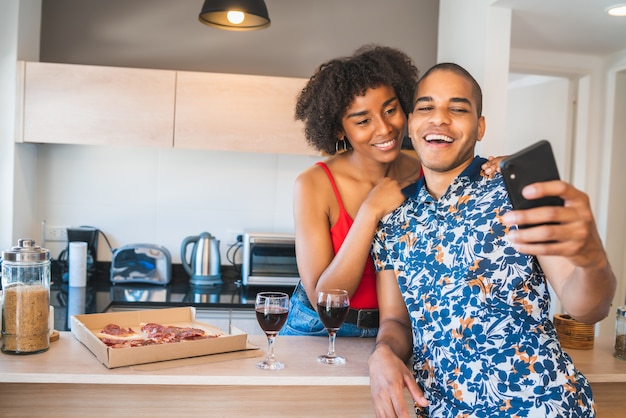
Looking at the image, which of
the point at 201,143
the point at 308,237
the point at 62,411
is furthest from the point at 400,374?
the point at 201,143

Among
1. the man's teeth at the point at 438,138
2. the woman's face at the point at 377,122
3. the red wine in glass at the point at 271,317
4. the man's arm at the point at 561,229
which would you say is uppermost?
the woman's face at the point at 377,122

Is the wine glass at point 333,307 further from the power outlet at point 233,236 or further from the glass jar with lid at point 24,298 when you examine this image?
the power outlet at point 233,236

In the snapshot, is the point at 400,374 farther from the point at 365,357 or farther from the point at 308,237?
the point at 308,237

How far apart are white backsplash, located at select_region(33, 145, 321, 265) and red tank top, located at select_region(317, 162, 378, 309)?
1.78 meters

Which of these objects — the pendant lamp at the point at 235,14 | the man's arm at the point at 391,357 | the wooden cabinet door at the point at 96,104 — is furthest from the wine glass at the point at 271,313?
the wooden cabinet door at the point at 96,104

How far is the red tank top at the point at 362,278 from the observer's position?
1.92 metres

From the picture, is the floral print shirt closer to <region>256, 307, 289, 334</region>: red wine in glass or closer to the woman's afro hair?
<region>256, 307, 289, 334</region>: red wine in glass

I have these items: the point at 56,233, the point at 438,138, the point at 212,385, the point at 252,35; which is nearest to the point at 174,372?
the point at 212,385

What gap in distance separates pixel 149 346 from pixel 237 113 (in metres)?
1.97

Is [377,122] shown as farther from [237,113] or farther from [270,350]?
[237,113]

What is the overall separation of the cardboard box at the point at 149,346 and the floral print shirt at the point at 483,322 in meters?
0.49

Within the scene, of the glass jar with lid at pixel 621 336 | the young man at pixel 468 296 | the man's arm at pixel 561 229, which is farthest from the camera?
the glass jar with lid at pixel 621 336

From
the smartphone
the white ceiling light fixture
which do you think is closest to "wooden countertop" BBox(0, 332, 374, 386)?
the smartphone

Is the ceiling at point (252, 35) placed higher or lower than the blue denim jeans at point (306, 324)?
higher
